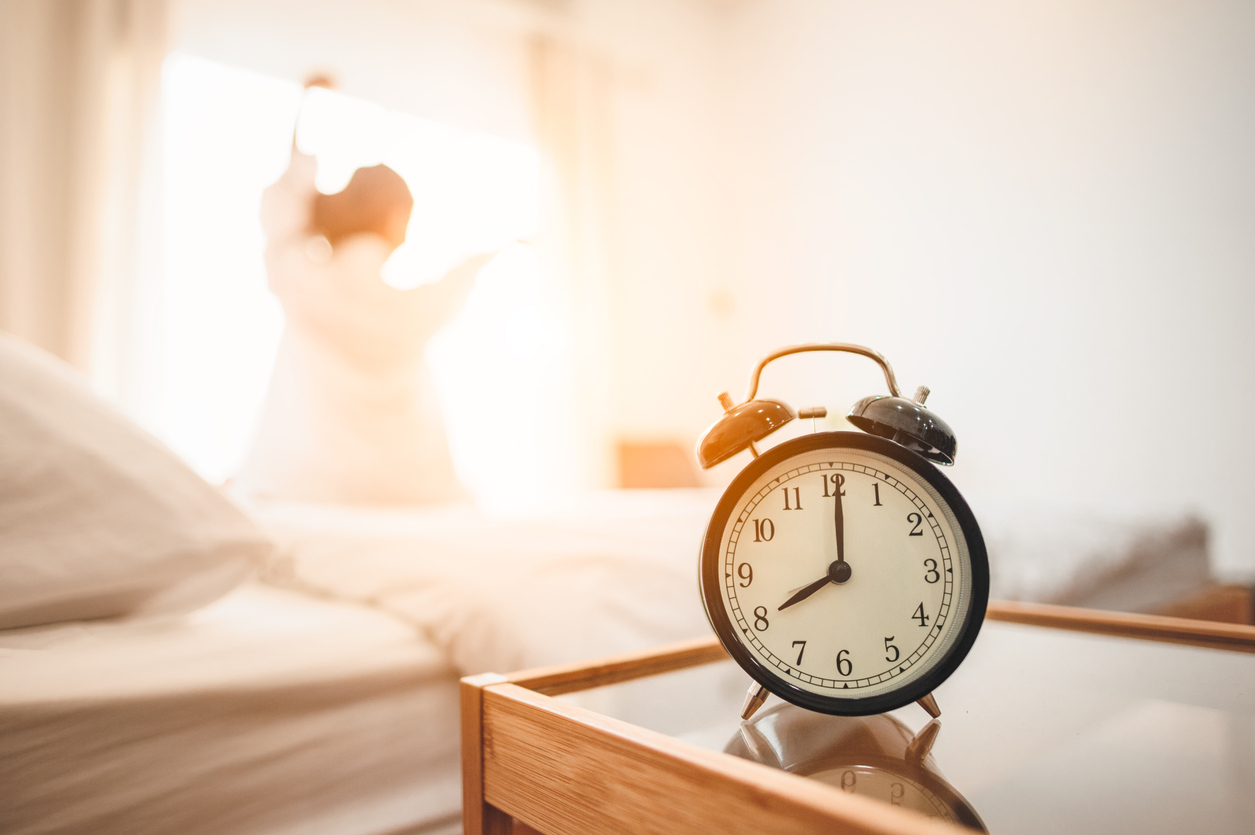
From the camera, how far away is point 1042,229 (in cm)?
285

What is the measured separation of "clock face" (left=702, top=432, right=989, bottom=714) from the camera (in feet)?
1.54

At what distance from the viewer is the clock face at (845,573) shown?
1.54ft

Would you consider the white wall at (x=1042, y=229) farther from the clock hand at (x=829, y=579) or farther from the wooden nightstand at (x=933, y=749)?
the clock hand at (x=829, y=579)

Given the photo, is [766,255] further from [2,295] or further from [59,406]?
[59,406]

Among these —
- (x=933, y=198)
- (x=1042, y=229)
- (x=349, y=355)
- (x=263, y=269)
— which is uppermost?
(x=933, y=198)

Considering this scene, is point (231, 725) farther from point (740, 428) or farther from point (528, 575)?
point (740, 428)

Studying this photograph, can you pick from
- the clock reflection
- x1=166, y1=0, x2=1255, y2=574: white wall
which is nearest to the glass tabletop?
the clock reflection

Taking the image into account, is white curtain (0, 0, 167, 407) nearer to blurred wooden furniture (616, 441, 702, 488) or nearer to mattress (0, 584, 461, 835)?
blurred wooden furniture (616, 441, 702, 488)

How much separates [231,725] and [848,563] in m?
0.54

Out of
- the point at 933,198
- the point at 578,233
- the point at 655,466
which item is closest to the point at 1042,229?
the point at 933,198

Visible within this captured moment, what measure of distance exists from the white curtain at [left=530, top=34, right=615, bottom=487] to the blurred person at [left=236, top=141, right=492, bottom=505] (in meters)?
1.84

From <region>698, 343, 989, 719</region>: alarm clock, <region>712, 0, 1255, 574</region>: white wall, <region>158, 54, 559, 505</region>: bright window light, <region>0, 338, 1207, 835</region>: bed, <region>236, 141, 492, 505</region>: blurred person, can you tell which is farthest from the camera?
<region>158, 54, 559, 505</region>: bright window light

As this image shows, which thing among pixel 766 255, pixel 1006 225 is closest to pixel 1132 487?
pixel 1006 225

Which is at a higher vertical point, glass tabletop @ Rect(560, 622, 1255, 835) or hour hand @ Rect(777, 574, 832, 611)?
hour hand @ Rect(777, 574, 832, 611)
